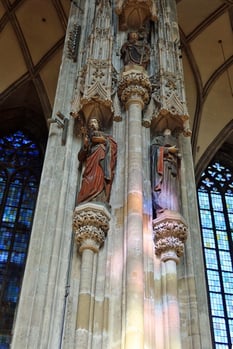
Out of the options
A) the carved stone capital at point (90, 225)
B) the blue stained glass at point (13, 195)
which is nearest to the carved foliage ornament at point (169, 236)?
the carved stone capital at point (90, 225)

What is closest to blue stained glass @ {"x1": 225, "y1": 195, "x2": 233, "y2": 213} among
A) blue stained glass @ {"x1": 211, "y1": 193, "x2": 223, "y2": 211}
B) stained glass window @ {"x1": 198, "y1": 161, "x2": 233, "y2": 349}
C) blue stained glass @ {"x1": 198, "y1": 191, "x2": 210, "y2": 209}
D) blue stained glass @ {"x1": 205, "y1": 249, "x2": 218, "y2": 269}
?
stained glass window @ {"x1": 198, "y1": 161, "x2": 233, "y2": 349}

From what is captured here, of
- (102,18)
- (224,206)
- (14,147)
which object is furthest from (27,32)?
(224,206)

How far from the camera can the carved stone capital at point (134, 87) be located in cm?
879

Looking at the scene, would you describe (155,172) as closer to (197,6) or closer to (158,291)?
(158,291)

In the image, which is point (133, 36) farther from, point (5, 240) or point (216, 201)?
point (216, 201)

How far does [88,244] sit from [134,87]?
3161 millimetres

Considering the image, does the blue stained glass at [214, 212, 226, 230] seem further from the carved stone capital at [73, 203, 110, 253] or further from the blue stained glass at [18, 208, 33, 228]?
the carved stone capital at [73, 203, 110, 253]

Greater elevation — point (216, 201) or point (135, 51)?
point (216, 201)

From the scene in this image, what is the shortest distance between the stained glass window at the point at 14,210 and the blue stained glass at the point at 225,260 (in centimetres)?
554

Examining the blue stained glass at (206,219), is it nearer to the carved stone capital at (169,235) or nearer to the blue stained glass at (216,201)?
the blue stained glass at (216,201)

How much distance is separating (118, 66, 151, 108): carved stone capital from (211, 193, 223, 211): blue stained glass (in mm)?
8242

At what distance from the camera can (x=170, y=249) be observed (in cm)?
701

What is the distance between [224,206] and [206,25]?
5.82 metres

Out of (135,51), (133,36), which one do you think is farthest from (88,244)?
(133,36)
